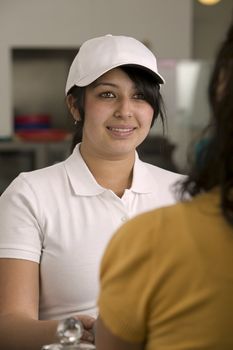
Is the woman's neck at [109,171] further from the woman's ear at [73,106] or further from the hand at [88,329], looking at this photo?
the hand at [88,329]

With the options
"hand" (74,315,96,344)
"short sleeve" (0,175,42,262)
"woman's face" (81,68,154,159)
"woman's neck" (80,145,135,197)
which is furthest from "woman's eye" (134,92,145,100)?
"hand" (74,315,96,344)

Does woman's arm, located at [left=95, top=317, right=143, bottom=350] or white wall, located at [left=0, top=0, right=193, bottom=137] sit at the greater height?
white wall, located at [left=0, top=0, right=193, bottom=137]

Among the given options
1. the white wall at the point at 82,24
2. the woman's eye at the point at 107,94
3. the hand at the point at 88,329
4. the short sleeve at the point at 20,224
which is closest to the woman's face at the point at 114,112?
the woman's eye at the point at 107,94

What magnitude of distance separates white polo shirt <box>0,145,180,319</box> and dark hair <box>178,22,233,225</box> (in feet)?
2.36

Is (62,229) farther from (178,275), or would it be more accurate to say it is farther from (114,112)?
(178,275)

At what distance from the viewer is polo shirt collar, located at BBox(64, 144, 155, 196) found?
1.58 meters

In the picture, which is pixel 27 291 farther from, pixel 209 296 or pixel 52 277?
pixel 209 296

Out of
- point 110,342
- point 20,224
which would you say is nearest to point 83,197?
point 20,224

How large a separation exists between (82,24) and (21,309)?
414cm

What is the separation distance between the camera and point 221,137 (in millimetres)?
772

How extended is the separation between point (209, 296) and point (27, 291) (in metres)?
0.76

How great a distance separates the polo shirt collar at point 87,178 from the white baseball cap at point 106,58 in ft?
0.59

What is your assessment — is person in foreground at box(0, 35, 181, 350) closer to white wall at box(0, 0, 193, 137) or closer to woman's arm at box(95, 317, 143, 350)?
woman's arm at box(95, 317, 143, 350)

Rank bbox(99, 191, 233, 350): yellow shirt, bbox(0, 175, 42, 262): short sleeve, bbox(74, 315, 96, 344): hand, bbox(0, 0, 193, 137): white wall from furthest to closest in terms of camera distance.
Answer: bbox(0, 0, 193, 137): white wall → bbox(0, 175, 42, 262): short sleeve → bbox(74, 315, 96, 344): hand → bbox(99, 191, 233, 350): yellow shirt
